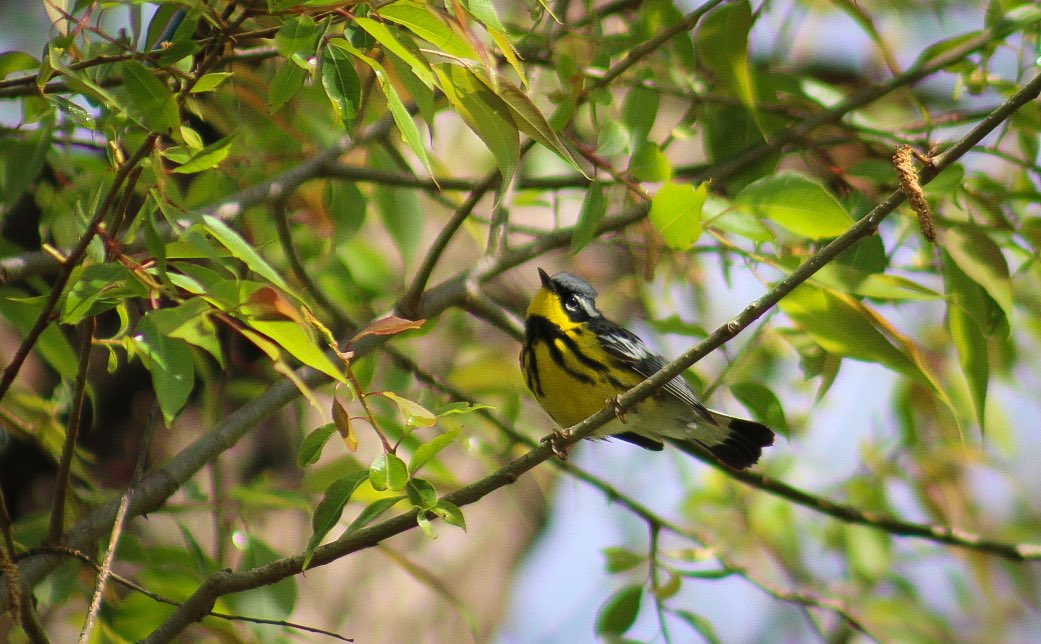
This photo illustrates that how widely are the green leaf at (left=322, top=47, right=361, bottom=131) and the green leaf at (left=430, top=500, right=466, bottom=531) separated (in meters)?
0.54

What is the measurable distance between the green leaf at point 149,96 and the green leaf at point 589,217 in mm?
717

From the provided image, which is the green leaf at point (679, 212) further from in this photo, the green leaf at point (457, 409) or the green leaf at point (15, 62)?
the green leaf at point (15, 62)

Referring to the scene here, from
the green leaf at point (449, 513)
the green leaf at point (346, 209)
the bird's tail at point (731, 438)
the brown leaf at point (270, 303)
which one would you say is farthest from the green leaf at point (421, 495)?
the bird's tail at point (731, 438)

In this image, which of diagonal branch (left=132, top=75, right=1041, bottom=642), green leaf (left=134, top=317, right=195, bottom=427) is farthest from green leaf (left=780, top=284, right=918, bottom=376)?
green leaf (left=134, top=317, right=195, bottom=427)

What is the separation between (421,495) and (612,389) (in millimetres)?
1562

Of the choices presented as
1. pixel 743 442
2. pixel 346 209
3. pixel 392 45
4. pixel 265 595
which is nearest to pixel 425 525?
pixel 392 45

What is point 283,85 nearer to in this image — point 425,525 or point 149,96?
point 149,96

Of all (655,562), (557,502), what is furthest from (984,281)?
(557,502)

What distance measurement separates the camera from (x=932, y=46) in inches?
95.4

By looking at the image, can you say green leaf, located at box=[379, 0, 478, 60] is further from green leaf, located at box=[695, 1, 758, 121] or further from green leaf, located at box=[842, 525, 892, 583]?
green leaf, located at box=[842, 525, 892, 583]

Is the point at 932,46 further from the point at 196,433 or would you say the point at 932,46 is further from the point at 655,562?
A: the point at 196,433

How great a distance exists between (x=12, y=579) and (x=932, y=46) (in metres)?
2.24

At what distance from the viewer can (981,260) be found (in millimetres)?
1967

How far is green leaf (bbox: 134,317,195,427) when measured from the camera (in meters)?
1.39
